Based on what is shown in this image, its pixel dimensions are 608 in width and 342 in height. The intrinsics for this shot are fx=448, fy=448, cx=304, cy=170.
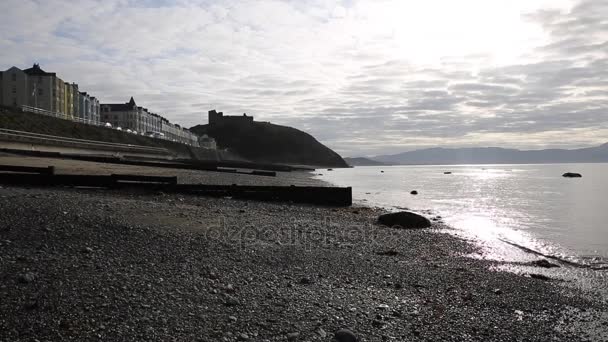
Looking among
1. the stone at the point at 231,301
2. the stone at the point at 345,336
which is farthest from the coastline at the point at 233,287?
the stone at the point at 345,336

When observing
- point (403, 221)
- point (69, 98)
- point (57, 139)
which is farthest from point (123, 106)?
point (403, 221)

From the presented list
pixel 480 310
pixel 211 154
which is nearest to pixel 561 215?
pixel 480 310

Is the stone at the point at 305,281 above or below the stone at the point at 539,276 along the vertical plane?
above

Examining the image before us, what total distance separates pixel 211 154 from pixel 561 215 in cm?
11114

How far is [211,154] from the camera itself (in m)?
131

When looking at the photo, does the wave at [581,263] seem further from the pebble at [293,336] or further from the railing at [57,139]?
the railing at [57,139]

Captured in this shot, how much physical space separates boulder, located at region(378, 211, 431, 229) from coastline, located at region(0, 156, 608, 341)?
210 inches

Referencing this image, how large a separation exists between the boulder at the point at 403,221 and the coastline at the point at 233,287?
210 inches

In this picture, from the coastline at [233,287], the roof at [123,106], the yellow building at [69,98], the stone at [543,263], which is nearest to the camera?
the coastline at [233,287]

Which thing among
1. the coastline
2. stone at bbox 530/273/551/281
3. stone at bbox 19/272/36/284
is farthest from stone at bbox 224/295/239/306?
stone at bbox 530/273/551/281

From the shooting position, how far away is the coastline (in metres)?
5.93

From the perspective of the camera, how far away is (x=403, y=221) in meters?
19.0

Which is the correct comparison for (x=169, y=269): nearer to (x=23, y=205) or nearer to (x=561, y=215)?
(x=23, y=205)

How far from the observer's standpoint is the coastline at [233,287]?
5.93m
